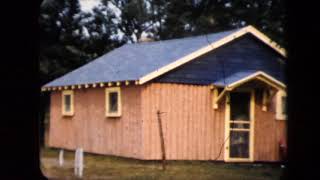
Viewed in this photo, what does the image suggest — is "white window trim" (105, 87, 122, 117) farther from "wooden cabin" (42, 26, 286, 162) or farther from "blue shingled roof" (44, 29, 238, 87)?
"blue shingled roof" (44, 29, 238, 87)

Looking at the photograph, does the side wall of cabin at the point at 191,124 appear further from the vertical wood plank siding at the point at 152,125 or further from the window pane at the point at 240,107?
the window pane at the point at 240,107

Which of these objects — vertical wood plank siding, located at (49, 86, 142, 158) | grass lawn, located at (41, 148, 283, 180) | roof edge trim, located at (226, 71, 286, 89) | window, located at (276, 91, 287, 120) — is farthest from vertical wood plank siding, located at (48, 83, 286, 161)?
roof edge trim, located at (226, 71, 286, 89)

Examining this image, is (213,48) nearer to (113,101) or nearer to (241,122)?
(241,122)

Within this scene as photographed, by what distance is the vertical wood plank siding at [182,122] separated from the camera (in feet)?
26.0

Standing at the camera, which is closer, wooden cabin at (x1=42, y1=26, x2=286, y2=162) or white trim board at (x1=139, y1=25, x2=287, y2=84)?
white trim board at (x1=139, y1=25, x2=287, y2=84)

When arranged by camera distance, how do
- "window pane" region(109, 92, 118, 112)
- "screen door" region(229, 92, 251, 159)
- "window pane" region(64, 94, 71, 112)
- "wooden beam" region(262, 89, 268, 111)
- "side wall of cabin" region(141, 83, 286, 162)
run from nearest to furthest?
"side wall of cabin" region(141, 83, 286, 162)
"screen door" region(229, 92, 251, 159)
"wooden beam" region(262, 89, 268, 111)
"window pane" region(64, 94, 71, 112)
"window pane" region(109, 92, 118, 112)

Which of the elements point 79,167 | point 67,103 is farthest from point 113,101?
point 79,167

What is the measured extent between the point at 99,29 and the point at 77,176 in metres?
2.14

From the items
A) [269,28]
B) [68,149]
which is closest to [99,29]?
[269,28]

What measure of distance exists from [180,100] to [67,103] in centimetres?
315

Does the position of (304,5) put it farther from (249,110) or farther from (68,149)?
(68,149)

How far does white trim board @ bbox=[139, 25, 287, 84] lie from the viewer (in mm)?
6930

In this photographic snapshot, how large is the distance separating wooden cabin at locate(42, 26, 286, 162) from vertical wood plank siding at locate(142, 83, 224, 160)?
0.06ft

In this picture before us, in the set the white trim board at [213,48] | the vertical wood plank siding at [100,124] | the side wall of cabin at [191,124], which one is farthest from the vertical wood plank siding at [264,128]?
the vertical wood plank siding at [100,124]
